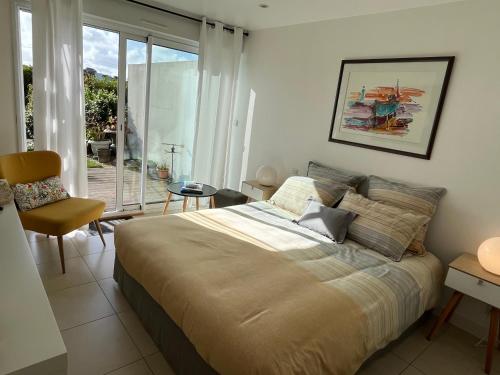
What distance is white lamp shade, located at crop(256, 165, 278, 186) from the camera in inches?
144

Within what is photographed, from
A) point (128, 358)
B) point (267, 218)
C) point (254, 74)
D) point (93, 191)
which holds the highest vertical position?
point (254, 74)

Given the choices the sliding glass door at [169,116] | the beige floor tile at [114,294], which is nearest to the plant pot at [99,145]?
the sliding glass door at [169,116]

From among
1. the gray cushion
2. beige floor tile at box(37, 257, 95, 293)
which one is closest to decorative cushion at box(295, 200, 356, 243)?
the gray cushion

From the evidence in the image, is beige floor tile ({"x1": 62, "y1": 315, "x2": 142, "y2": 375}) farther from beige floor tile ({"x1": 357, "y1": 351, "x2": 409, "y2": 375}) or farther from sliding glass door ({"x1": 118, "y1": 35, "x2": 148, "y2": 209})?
sliding glass door ({"x1": 118, "y1": 35, "x2": 148, "y2": 209})

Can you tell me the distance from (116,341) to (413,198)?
2.37m

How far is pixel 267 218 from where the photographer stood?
108 inches

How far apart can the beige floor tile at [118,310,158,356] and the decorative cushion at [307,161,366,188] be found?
6.64ft

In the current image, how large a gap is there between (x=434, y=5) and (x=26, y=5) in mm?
3446

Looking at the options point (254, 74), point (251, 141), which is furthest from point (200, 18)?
point (251, 141)

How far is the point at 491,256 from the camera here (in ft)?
6.61

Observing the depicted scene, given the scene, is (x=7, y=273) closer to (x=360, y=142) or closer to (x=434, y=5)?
(x=360, y=142)

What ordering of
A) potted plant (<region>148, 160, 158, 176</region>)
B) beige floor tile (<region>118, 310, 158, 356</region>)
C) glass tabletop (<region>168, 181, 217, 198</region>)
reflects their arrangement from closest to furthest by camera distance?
beige floor tile (<region>118, 310, 158, 356</region>)
glass tabletop (<region>168, 181, 217, 198</region>)
potted plant (<region>148, 160, 158, 176</region>)

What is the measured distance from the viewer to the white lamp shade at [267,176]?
12.0 ft

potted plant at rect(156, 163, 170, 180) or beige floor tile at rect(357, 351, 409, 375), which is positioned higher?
potted plant at rect(156, 163, 170, 180)
